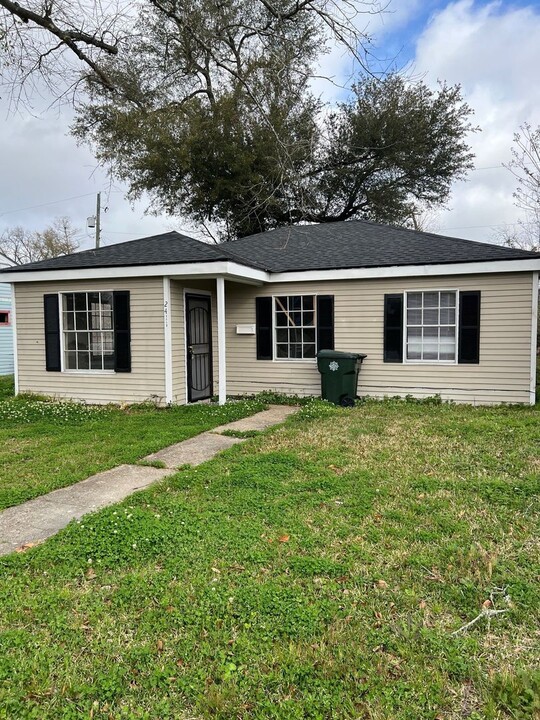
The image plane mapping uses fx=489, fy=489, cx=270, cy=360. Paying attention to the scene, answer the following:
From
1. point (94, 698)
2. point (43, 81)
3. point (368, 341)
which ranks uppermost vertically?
point (43, 81)

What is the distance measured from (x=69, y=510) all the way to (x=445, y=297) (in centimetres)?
739

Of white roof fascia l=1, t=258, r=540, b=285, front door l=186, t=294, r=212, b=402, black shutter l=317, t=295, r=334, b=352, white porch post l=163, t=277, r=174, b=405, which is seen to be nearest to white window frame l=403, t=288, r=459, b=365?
white roof fascia l=1, t=258, r=540, b=285

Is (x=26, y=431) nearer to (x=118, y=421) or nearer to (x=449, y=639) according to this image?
(x=118, y=421)

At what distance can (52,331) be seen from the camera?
972 cm

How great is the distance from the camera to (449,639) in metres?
2.36

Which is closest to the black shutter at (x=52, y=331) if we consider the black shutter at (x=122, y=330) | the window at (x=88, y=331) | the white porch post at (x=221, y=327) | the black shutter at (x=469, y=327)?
the window at (x=88, y=331)

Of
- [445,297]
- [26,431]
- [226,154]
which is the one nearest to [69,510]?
[26,431]

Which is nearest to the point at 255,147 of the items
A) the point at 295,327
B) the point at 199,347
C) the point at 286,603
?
the point at 295,327

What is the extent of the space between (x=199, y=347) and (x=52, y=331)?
2.91 m

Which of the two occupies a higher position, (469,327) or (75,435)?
(469,327)

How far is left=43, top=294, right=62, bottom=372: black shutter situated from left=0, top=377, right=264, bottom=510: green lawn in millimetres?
851

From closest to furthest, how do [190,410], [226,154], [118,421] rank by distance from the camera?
[118,421] < [190,410] < [226,154]

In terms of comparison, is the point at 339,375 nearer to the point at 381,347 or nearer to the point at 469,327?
the point at 381,347

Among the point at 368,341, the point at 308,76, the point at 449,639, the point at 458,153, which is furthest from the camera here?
the point at 458,153
